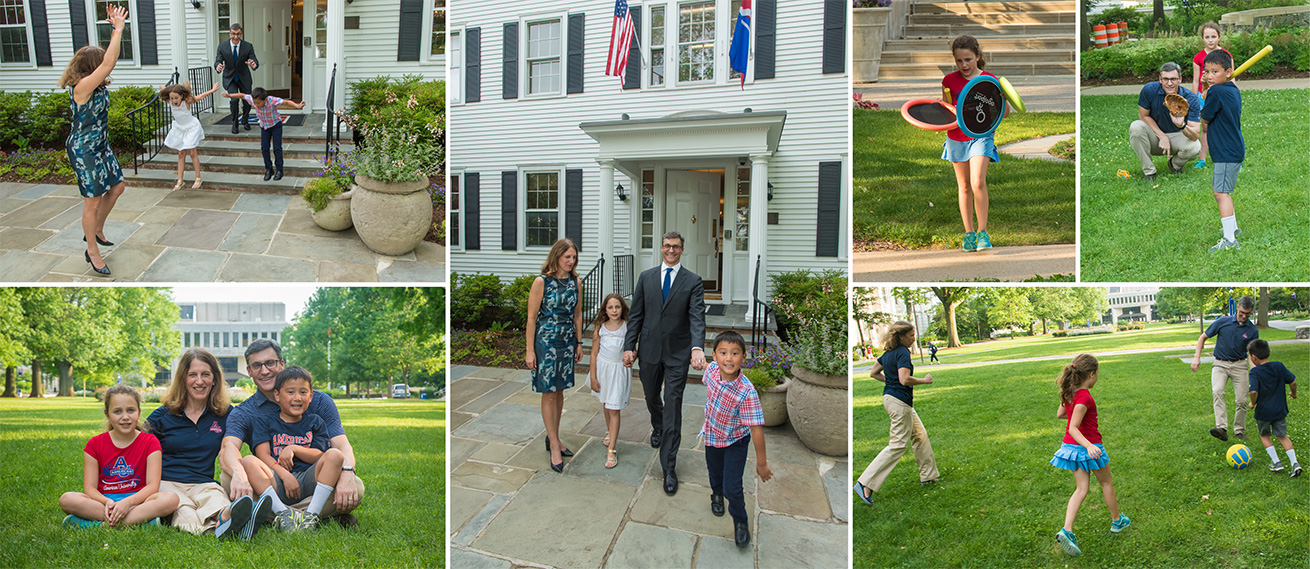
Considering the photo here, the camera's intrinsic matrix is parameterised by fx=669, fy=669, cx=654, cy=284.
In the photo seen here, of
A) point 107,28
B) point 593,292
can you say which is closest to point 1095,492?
point 593,292

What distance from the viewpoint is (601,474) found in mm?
4742

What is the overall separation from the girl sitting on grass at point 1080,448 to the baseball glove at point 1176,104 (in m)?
2.68

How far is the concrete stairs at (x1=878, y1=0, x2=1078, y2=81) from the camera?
7.68 metres

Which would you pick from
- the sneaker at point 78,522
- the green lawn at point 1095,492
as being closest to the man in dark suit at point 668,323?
the green lawn at point 1095,492

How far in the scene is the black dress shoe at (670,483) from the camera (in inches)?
173

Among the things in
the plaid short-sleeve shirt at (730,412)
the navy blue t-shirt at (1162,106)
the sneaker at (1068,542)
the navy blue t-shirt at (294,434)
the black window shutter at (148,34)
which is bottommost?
the sneaker at (1068,542)

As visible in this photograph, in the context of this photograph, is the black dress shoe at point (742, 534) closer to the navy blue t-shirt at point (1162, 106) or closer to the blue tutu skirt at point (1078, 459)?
the blue tutu skirt at point (1078, 459)

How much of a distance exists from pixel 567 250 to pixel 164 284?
11.0ft

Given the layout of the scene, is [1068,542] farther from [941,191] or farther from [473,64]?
[473,64]

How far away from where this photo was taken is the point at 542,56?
1229 cm

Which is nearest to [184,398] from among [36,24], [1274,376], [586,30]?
[1274,376]

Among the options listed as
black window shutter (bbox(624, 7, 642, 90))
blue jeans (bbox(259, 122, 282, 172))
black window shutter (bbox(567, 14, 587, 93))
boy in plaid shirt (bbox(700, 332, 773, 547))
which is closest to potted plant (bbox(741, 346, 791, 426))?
boy in plaid shirt (bbox(700, 332, 773, 547))

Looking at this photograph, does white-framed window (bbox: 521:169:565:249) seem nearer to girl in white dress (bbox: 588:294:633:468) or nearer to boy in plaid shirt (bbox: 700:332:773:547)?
girl in white dress (bbox: 588:294:633:468)

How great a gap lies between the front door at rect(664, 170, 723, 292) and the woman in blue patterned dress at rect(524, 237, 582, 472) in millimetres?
6514
